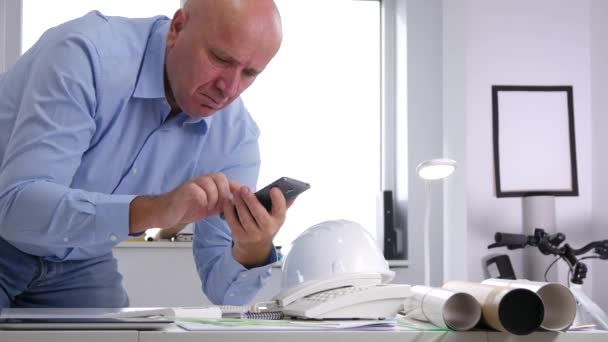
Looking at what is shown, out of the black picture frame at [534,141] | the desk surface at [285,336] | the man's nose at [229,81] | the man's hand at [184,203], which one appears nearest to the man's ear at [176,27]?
the man's nose at [229,81]

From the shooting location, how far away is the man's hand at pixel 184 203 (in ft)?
4.44

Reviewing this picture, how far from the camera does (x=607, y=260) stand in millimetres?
3885

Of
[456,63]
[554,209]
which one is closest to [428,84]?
[456,63]

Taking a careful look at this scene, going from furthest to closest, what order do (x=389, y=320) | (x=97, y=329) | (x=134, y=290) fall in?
1. (x=134, y=290)
2. (x=389, y=320)
3. (x=97, y=329)

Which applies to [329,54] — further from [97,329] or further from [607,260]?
[97,329]

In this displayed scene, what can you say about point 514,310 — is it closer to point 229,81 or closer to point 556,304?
point 556,304

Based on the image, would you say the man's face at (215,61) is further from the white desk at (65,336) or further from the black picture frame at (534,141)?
the black picture frame at (534,141)

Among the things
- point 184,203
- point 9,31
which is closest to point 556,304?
point 184,203

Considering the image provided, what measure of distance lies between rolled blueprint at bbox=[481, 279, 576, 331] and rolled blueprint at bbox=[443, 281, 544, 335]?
1.0 inches

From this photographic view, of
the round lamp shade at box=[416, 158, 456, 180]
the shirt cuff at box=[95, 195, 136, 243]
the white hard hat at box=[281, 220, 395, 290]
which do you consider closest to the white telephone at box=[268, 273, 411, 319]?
the white hard hat at box=[281, 220, 395, 290]

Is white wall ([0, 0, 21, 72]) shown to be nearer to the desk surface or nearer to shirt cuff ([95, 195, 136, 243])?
shirt cuff ([95, 195, 136, 243])

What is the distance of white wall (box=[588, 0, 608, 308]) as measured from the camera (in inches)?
155

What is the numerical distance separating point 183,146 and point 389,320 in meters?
0.68

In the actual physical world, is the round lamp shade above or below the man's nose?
below
